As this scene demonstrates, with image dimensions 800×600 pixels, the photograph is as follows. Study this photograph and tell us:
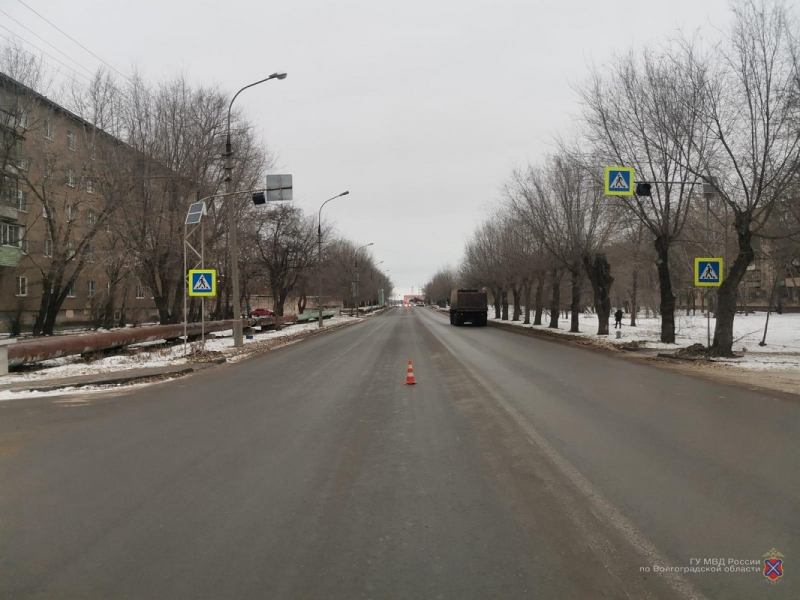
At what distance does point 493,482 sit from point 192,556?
109 inches

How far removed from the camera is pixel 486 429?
7.40m

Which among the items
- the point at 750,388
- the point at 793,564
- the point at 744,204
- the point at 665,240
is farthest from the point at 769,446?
the point at 665,240

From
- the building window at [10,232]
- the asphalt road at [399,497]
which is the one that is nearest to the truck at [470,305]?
the building window at [10,232]

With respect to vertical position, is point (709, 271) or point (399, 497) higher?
point (709, 271)

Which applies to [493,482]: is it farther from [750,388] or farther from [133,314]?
[133,314]

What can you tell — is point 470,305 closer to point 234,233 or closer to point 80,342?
point 234,233

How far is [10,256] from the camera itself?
1266 inches

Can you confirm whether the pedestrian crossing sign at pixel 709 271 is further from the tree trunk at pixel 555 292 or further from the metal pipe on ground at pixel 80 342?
the metal pipe on ground at pixel 80 342


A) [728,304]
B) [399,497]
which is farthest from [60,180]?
[728,304]

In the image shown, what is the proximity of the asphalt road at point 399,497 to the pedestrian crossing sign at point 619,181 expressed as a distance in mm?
7434

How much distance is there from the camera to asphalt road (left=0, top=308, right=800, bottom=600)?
342 centimetres

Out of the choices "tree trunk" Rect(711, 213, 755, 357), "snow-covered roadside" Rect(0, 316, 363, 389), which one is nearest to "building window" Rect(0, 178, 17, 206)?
"snow-covered roadside" Rect(0, 316, 363, 389)

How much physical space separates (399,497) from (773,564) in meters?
2.76

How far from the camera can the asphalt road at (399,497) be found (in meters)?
3.42
